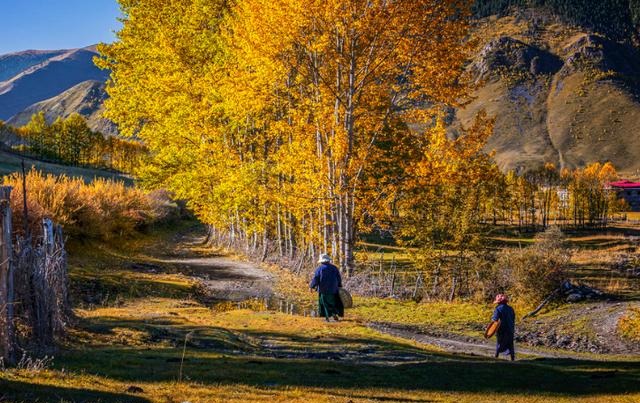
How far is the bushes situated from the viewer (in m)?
21.8

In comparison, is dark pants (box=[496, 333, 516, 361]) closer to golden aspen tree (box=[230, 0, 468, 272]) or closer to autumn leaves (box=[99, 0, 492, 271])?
autumn leaves (box=[99, 0, 492, 271])

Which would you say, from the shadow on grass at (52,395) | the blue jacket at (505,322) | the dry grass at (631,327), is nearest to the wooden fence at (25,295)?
the shadow on grass at (52,395)

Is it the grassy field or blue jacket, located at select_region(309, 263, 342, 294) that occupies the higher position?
blue jacket, located at select_region(309, 263, 342, 294)

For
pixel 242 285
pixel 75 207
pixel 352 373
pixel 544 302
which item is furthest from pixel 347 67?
pixel 352 373

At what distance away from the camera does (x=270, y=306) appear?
21641 mm

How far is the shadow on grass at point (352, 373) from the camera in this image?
8773mm

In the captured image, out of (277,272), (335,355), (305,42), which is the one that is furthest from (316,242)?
(335,355)

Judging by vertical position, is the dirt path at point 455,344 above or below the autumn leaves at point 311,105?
below

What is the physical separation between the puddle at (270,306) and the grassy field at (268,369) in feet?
10.5

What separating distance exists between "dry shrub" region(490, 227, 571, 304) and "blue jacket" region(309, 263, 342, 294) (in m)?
8.92

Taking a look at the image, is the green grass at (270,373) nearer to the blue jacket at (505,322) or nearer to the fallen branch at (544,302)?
the blue jacket at (505,322)

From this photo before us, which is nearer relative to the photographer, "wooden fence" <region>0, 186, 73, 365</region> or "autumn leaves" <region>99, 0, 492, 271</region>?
"wooden fence" <region>0, 186, 73, 365</region>

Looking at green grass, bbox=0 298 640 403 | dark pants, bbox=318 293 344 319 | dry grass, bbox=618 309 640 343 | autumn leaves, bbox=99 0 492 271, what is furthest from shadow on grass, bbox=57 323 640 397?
autumn leaves, bbox=99 0 492 271

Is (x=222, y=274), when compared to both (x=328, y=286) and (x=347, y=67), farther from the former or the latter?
(x=328, y=286)
